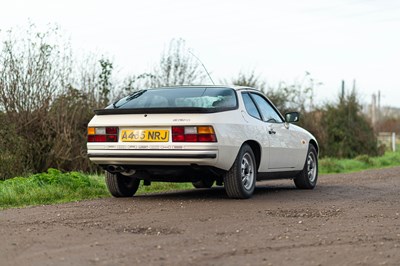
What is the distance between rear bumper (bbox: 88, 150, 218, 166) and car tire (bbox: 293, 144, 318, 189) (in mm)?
3431

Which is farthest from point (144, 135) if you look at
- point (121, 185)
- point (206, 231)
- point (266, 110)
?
point (206, 231)

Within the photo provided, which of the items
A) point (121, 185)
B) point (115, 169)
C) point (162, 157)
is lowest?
point (121, 185)

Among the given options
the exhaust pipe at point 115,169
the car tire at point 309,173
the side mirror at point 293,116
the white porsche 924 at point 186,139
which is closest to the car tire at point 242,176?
the white porsche 924 at point 186,139

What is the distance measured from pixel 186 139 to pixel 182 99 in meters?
0.91

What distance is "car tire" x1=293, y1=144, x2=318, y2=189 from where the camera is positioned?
12.6m

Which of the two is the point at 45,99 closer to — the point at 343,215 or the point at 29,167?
the point at 29,167

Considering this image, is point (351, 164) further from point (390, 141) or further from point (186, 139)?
point (390, 141)

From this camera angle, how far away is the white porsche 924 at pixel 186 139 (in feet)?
30.8

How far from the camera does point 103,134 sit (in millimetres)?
9875

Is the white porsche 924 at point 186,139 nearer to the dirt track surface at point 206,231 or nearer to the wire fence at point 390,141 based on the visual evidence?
the dirt track surface at point 206,231

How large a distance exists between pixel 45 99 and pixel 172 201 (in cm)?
676

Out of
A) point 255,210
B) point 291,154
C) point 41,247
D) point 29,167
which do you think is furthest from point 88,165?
point 41,247

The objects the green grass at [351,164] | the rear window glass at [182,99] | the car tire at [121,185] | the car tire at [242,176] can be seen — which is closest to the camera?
the car tire at [242,176]

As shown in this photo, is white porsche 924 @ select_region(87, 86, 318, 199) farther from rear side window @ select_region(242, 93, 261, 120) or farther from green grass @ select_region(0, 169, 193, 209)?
green grass @ select_region(0, 169, 193, 209)
